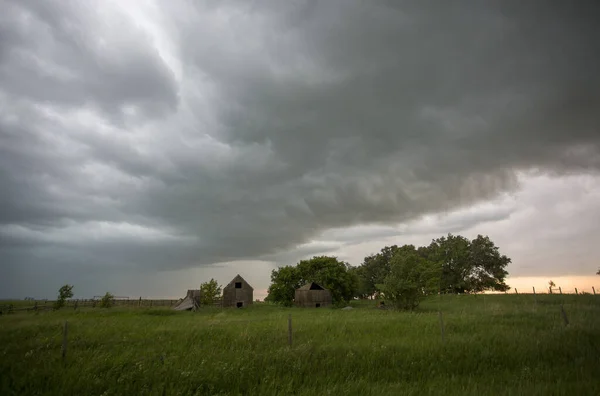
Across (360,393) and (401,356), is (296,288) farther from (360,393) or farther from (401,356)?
(360,393)

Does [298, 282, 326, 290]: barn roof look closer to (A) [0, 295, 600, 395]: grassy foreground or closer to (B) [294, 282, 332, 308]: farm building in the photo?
(B) [294, 282, 332, 308]: farm building

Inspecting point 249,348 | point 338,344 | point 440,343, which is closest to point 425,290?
point 440,343

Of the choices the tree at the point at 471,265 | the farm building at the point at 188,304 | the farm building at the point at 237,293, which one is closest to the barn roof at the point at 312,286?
the farm building at the point at 237,293

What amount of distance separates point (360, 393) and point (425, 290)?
29780mm

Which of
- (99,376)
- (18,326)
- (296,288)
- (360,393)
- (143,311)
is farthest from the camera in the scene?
(296,288)

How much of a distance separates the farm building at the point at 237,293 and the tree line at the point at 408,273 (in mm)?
3946

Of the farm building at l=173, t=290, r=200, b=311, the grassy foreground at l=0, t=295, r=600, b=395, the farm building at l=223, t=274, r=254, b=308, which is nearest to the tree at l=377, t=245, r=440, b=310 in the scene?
the grassy foreground at l=0, t=295, r=600, b=395

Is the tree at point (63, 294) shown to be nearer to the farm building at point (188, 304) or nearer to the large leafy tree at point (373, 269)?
the farm building at point (188, 304)

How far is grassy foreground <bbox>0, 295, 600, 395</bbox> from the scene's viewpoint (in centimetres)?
1044

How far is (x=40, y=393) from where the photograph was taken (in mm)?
10102

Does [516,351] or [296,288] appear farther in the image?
[296,288]

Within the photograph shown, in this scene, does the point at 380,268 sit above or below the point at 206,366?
above

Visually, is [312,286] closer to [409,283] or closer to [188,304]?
[188,304]

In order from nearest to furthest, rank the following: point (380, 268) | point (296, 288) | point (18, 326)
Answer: point (18, 326) → point (296, 288) → point (380, 268)
